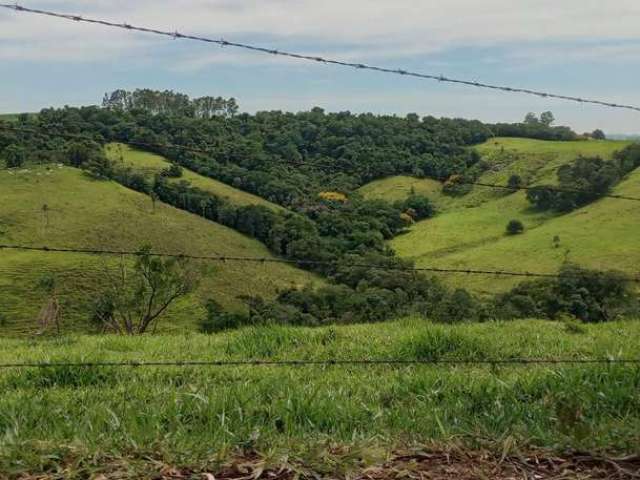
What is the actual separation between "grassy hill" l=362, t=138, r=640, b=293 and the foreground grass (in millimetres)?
41741

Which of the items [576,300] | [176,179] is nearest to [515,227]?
[176,179]

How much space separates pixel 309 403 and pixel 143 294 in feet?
138

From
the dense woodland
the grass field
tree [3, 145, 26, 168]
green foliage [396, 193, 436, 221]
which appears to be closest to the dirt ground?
the dense woodland

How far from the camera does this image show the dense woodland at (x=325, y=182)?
10.2m

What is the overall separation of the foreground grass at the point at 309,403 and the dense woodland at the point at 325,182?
0.97 meters

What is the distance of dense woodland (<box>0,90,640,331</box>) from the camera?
33.5ft

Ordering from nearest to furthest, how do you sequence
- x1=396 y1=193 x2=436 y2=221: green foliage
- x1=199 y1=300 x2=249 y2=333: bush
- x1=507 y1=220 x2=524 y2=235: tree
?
x1=199 y1=300 x2=249 y2=333: bush
x1=396 y1=193 x2=436 y2=221: green foliage
x1=507 y1=220 x2=524 y2=235: tree

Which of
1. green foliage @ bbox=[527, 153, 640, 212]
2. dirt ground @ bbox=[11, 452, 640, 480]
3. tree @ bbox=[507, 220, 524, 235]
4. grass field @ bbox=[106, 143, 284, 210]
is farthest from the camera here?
tree @ bbox=[507, 220, 524, 235]

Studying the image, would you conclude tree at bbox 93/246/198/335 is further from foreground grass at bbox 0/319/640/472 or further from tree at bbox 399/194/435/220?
foreground grass at bbox 0/319/640/472

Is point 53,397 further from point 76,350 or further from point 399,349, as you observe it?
point 399,349

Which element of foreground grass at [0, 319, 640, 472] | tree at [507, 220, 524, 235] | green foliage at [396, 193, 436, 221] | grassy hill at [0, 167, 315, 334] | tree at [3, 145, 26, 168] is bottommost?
grassy hill at [0, 167, 315, 334]

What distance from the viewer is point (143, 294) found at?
45.0m

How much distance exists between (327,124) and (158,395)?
6755cm

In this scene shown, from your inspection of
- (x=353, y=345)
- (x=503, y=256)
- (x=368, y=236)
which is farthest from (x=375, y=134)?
(x=353, y=345)
